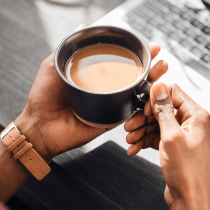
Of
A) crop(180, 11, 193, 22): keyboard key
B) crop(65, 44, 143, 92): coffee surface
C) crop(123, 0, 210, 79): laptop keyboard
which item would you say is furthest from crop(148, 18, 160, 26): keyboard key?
crop(65, 44, 143, 92): coffee surface

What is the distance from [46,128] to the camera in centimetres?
69

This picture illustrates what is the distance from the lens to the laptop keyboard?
0.77 m

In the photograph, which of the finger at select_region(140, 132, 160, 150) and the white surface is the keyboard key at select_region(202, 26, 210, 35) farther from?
the finger at select_region(140, 132, 160, 150)

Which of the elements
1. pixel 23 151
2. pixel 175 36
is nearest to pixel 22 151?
pixel 23 151

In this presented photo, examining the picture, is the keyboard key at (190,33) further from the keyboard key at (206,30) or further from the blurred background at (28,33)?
the blurred background at (28,33)

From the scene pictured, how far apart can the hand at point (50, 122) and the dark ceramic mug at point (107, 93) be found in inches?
5.6

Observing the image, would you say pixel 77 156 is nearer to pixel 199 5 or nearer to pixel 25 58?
pixel 25 58

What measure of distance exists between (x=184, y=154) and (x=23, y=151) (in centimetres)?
44

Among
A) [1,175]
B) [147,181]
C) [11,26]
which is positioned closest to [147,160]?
[147,181]

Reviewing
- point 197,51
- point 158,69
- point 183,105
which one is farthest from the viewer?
point 197,51

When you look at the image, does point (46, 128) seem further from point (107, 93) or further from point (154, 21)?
point (154, 21)

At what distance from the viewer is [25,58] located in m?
0.87

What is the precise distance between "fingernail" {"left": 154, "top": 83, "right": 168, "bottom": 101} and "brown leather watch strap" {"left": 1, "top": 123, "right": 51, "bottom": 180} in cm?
36

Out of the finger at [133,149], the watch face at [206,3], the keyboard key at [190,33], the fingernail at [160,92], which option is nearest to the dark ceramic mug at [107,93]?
the fingernail at [160,92]
